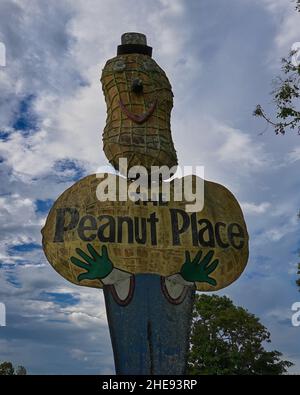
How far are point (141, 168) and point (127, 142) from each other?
53 centimetres

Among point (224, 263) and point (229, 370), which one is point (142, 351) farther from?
point (229, 370)

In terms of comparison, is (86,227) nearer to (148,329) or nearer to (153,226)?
(153,226)

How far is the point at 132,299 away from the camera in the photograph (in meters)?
9.40

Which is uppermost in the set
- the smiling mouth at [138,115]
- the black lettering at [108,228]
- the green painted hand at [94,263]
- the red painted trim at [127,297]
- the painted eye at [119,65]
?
the painted eye at [119,65]

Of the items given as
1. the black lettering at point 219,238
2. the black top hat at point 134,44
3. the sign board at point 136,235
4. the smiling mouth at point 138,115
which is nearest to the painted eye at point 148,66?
the black top hat at point 134,44

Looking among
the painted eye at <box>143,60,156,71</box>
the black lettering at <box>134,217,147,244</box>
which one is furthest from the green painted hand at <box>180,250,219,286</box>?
the painted eye at <box>143,60,156,71</box>

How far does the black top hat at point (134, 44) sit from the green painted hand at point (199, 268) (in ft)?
13.0

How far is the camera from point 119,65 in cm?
1059

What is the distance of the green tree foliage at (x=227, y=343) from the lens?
62.4ft

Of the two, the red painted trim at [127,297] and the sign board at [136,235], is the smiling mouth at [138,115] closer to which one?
the sign board at [136,235]

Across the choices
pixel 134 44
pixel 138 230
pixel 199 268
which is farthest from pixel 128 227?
pixel 134 44

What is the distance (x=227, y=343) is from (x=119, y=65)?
12224mm
